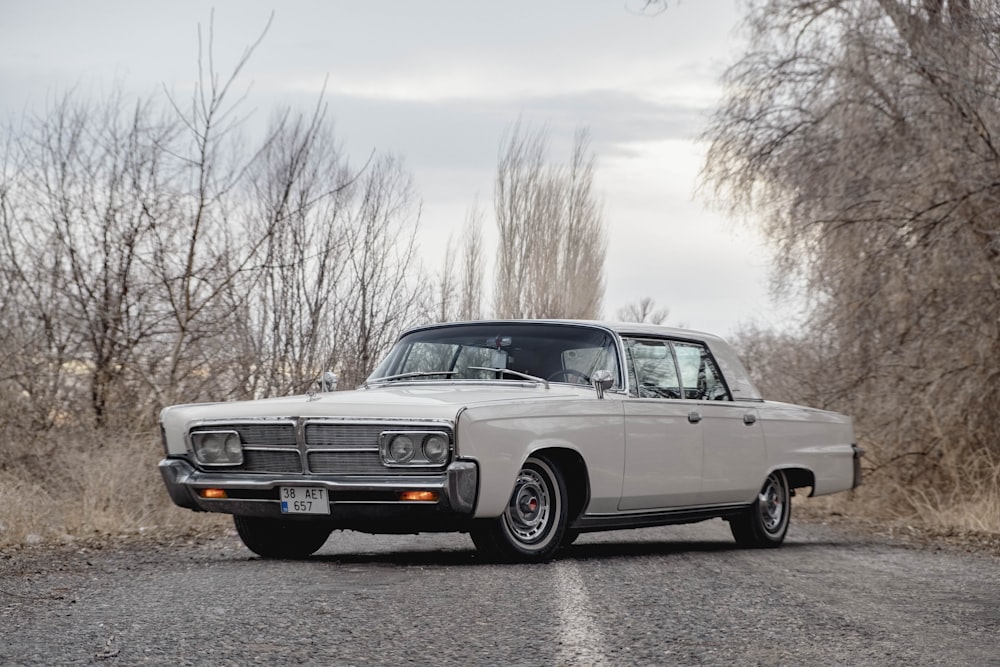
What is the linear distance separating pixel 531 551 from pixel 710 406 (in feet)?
8.06

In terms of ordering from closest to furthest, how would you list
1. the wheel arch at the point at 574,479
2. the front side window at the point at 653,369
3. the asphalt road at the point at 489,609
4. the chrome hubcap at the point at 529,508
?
the asphalt road at the point at 489,609
the chrome hubcap at the point at 529,508
the wheel arch at the point at 574,479
the front side window at the point at 653,369

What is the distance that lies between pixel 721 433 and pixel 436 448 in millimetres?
3100

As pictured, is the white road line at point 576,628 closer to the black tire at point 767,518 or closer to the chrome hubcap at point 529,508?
the chrome hubcap at point 529,508

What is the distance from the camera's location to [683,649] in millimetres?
5355

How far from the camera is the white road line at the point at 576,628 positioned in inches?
201

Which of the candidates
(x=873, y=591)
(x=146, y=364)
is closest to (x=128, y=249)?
(x=146, y=364)

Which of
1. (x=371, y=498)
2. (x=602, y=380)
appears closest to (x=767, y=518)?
(x=602, y=380)

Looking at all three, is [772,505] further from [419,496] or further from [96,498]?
[96,498]

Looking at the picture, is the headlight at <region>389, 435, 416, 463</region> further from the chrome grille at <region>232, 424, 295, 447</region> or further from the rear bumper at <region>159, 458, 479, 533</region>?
the chrome grille at <region>232, 424, 295, 447</region>

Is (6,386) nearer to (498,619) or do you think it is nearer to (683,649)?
(498,619)

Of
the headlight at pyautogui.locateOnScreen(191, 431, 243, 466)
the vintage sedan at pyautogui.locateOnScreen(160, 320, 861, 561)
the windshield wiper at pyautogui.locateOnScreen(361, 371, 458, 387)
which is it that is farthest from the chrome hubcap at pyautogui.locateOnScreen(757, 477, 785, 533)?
the headlight at pyautogui.locateOnScreen(191, 431, 243, 466)

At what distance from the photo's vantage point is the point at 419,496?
779 cm

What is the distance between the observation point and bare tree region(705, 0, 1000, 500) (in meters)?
14.6

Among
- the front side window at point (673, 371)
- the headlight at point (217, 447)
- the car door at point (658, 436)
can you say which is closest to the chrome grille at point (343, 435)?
the headlight at point (217, 447)
